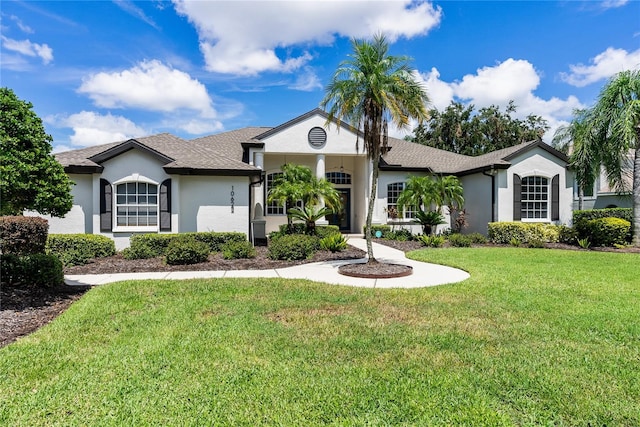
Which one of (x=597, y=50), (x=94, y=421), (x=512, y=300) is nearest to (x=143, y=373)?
(x=94, y=421)

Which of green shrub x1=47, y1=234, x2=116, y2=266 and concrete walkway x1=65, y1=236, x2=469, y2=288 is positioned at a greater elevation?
green shrub x1=47, y1=234, x2=116, y2=266

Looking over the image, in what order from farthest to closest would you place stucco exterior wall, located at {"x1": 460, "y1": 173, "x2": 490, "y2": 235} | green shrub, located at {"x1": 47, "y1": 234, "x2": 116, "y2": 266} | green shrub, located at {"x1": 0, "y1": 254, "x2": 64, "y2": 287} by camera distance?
stucco exterior wall, located at {"x1": 460, "y1": 173, "x2": 490, "y2": 235}, green shrub, located at {"x1": 47, "y1": 234, "x2": 116, "y2": 266}, green shrub, located at {"x1": 0, "y1": 254, "x2": 64, "y2": 287}

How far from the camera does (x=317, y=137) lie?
1833 cm

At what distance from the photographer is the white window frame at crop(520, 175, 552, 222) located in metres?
17.6

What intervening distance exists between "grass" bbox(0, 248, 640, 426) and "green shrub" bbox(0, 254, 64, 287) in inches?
67.7

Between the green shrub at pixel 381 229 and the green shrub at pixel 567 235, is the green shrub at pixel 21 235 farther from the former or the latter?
the green shrub at pixel 567 235

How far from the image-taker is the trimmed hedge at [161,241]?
39.3ft

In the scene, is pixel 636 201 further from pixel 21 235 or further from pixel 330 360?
pixel 21 235

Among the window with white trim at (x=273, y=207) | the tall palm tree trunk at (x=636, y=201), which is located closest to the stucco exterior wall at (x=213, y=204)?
the window with white trim at (x=273, y=207)

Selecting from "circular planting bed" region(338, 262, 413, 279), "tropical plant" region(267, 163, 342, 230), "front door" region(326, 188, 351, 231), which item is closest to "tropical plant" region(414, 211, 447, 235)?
"tropical plant" region(267, 163, 342, 230)

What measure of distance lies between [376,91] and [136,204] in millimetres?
10262

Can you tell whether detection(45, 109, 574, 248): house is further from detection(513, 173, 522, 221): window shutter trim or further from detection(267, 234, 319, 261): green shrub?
detection(267, 234, 319, 261): green shrub

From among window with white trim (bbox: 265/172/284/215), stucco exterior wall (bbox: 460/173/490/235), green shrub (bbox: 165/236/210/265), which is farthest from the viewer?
window with white trim (bbox: 265/172/284/215)

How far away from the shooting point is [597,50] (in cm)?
1567
